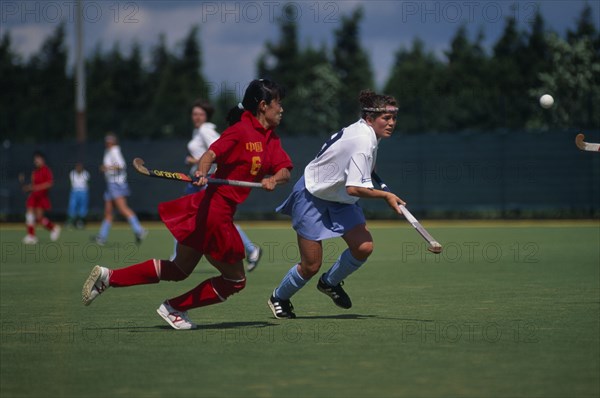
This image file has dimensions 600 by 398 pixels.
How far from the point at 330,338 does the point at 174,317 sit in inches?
53.6

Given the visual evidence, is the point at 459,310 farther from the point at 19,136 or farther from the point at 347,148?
the point at 19,136

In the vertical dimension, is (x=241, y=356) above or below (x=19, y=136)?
above

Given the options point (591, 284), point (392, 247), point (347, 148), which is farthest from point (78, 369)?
point (392, 247)

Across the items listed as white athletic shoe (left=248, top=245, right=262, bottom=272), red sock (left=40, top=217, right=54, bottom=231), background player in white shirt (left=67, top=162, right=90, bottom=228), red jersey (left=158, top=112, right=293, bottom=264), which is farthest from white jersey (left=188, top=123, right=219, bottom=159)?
background player in white shirt (left=67, top=162, right=90, bottom=228)

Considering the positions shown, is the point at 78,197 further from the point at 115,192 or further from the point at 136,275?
the point at 136,275

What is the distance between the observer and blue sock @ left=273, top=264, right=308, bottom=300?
378 inches

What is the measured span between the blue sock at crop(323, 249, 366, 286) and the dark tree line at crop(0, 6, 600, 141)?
1887cm

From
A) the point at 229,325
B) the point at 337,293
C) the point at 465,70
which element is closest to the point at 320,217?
the point at 337,293

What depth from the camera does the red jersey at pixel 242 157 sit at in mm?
8750

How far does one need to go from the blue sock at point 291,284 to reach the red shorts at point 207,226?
972 millimetres

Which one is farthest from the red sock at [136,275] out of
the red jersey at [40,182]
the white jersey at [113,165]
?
the red jersey at [40,182]

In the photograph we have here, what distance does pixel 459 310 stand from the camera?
10.3 metres

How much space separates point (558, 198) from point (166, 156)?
1109 centimetres

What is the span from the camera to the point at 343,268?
979 cm
